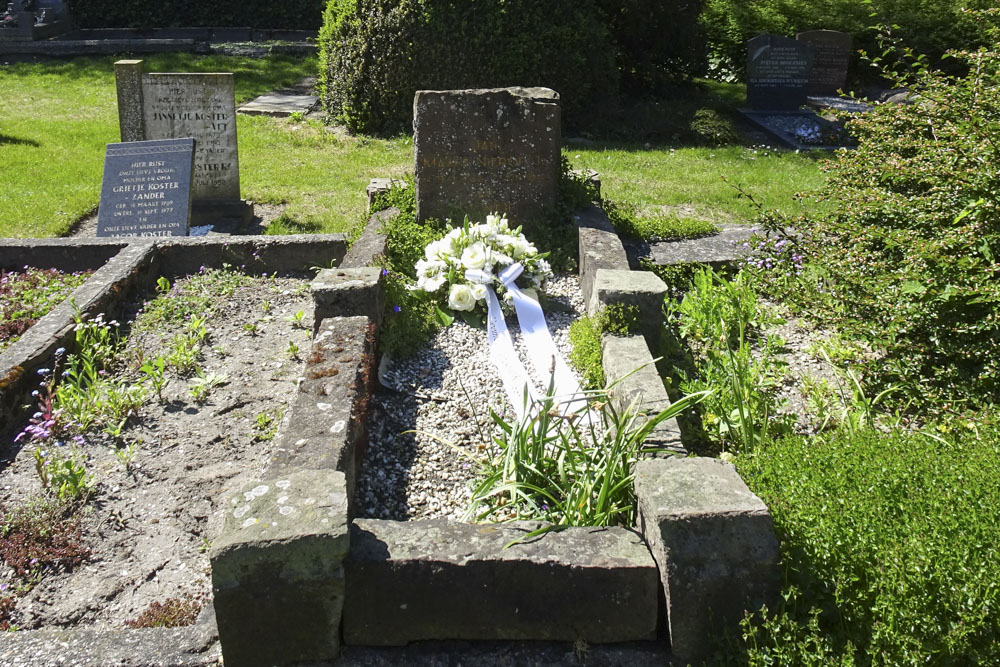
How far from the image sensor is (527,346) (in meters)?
4.72

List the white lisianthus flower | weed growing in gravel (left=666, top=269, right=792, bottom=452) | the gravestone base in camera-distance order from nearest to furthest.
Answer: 1. weed growing in gravel (left=666, top=269, right=792, bottom=452)
2. the white lisianthus flower
3. the gravestone base

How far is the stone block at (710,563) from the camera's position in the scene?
2533mm

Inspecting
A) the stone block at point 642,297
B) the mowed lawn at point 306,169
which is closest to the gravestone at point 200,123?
the mowed lawn at point 306,169

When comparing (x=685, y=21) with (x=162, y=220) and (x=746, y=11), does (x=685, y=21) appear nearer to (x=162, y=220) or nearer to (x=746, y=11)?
(x=746, y=11)

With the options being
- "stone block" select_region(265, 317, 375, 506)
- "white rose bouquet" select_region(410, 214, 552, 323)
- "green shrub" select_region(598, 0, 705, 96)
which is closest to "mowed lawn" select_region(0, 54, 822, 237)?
"white rose bouquet" select_region(410, 214, 552, 323)

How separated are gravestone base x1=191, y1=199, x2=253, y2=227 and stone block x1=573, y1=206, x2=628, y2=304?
10.6 feet

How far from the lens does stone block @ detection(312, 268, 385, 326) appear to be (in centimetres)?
447

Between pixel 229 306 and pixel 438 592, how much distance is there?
3.47 m

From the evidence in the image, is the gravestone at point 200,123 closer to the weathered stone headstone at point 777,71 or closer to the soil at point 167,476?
the soil at point 167,476

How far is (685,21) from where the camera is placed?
42.3 ft

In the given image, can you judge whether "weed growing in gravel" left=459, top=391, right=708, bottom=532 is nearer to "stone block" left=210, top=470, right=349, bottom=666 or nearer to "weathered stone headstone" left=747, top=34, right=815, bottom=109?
"stone block" left=210, top=470, right=349, bottom=666

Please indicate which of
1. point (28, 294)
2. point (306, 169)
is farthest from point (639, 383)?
point (306, 169)

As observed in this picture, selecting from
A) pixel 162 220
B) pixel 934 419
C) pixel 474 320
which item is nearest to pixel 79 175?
pixel 162 220

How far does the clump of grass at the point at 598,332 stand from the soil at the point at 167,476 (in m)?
1.50
